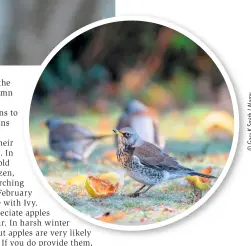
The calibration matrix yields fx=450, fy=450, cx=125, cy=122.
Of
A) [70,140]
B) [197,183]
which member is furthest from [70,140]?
[197,183]

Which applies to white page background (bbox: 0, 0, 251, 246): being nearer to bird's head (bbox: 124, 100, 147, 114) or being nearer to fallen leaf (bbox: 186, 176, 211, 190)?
fallen leaf (bbox: 186, 176, 211, 190)

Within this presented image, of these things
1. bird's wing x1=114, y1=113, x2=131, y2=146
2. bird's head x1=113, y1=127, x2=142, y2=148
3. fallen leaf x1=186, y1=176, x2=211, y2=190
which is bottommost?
fallen leaf x1=186, y1=176, x2=211, y2=190

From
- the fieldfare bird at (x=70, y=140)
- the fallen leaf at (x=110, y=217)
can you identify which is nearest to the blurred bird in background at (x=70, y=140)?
the fieldfare bird at (x=70, y=140)

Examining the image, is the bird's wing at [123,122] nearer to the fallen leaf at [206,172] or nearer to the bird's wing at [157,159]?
the bird's wing at [157,159]

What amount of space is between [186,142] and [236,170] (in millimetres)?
97

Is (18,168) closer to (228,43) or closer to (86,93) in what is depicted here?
(86,93)

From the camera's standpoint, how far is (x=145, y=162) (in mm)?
775

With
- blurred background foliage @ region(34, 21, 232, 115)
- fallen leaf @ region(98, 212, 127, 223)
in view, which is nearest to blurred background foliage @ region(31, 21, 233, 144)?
blurred background foliage @ region(34, 21, 232, 115)

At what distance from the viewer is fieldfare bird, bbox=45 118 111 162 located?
0.78 metres

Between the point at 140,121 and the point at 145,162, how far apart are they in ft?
0.23

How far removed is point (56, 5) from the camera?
2.56ft

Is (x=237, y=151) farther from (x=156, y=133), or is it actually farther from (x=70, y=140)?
(x=70, y=140)

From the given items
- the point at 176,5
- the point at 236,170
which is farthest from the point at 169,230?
the point at 176,5

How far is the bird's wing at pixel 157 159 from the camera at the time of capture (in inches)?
30.4
